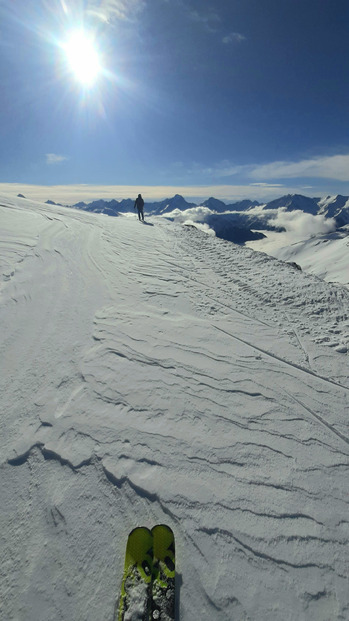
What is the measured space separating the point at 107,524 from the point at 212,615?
1.27m

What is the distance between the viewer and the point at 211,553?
8.88 feet

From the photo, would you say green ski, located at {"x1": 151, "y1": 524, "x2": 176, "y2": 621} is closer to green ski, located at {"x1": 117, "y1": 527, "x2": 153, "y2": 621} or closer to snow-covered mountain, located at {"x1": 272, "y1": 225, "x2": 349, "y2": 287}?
green ski, located at {"x1": 117, "y1": 527, "x2": 153, "y2": 621}

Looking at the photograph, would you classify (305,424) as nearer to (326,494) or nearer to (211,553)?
(326,494)

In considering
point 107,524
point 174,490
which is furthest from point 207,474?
point 107,524

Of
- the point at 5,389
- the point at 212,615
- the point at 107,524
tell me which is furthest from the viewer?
the point at 5,389

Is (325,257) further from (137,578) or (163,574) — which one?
(137,578)

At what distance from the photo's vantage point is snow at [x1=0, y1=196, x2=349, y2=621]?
8.28 feet

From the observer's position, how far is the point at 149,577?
2.61 meters

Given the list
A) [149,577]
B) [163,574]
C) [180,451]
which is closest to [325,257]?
[180,451]

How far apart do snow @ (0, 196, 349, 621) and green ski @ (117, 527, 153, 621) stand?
97 millimetres

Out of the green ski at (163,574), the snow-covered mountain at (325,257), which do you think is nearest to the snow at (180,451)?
the green ski at (163,574)

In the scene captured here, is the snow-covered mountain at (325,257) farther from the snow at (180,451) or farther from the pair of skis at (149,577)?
the pair of skis at (149,577)

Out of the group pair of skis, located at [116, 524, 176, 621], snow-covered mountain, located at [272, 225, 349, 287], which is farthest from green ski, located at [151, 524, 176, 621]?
snow-covered mountain, located at [272, 225, 349, 287]

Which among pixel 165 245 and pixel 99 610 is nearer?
pixel 99 610
